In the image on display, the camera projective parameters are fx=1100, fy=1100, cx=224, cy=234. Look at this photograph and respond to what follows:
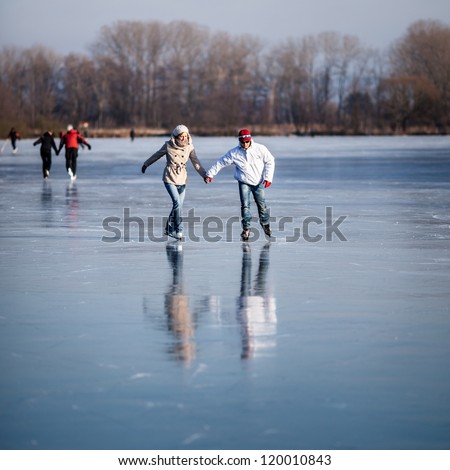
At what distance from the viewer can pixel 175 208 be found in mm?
13078

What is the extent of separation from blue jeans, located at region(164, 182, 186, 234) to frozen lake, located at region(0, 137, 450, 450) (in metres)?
0.36

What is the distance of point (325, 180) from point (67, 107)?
111 meters

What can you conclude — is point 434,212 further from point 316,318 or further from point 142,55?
point 142,55

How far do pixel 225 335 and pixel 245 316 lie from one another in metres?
0.74

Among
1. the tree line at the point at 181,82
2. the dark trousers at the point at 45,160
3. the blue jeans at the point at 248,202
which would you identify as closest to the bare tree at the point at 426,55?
the tree line at the point at 181,82

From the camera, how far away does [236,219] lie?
1586 centimetres

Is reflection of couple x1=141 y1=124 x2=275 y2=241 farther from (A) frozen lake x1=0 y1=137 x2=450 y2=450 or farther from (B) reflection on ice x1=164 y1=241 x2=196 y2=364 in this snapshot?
(B) reflection on ice x1=164 y1=241 x2=196 y2=364

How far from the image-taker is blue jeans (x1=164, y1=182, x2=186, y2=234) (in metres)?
13.1

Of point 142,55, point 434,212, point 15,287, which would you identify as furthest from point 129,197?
point 142,55

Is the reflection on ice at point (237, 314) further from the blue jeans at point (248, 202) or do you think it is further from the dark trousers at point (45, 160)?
the dark trousers at point (45, 160)

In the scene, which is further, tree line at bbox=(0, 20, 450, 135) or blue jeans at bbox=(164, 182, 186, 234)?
tree line at bbox=(0, 20, 450, 135)

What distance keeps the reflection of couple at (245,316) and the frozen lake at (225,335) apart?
0.06ft

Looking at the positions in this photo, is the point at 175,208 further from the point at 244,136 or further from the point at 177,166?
the point at 244,136

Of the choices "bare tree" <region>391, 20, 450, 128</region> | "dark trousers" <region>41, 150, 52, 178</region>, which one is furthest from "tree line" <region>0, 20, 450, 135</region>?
"dark trousers" <region>41, 150, 52, 178</region>
